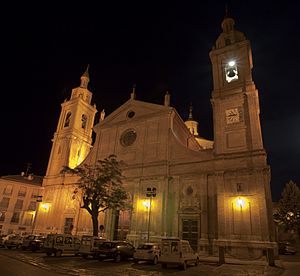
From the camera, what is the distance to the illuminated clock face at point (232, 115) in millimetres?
24977

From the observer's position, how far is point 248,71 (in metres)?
26.7

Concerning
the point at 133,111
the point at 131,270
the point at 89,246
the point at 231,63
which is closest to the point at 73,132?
the point at 133,111

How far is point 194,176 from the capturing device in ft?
81.7

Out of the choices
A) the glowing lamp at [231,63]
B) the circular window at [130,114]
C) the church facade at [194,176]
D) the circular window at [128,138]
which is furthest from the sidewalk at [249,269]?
A: the glowing lamp at [231,63]

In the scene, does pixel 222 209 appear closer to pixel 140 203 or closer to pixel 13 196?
pixel 140 203

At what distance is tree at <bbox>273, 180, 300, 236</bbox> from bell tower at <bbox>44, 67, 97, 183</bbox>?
3212 cm

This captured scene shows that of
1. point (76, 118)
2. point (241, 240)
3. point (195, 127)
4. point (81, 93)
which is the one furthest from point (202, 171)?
point (195, 127)

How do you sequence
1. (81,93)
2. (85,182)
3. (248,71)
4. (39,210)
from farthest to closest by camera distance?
1. (81,93)
2. (39,210)
3. (248,71)
4. (85,182)

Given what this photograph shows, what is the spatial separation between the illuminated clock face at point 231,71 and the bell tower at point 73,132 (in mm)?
23732

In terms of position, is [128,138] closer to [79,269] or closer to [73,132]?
[73,132]

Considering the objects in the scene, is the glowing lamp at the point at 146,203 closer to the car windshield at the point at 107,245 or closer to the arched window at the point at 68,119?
the car windshield at the point at 107,245

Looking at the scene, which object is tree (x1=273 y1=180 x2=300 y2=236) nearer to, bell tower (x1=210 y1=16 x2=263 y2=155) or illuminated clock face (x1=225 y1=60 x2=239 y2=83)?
bell tower (x1=210 y1=16 x2=263 y2=155)

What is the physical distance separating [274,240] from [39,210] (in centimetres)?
2982

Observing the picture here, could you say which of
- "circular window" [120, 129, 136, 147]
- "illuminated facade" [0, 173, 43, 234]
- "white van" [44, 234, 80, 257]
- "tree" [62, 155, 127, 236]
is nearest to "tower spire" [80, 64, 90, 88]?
"circular window" [120, 129, 136, 147]
